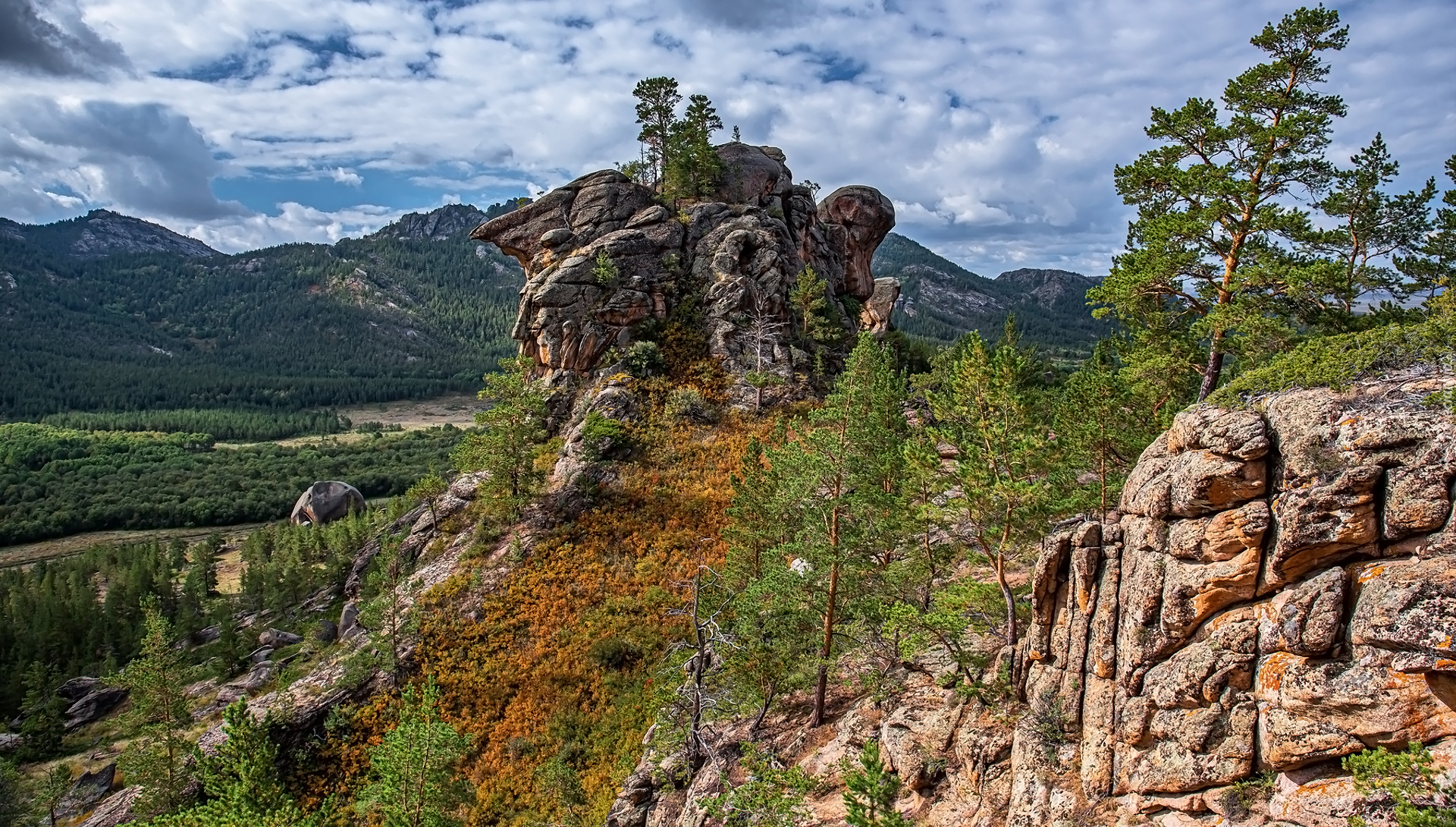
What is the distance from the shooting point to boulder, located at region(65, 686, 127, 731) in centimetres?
5138

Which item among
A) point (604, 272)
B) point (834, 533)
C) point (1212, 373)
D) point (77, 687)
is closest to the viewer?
point (1212, 373)

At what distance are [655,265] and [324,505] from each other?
8563cm

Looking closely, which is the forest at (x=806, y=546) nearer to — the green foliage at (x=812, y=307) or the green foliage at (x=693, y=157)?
the green foliage at (x=812, y=307)

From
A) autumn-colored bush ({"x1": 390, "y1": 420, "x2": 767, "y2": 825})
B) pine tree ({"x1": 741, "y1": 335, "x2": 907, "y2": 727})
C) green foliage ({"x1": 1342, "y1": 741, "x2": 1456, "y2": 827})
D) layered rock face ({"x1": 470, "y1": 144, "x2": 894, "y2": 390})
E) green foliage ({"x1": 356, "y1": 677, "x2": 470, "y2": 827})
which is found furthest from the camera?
layered rock face ({"x1": 470, "y1": 144, "x2": 894, "y2": 390})

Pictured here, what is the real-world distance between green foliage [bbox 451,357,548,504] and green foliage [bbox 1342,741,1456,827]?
3740 cm

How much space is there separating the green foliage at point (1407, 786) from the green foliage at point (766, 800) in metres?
11.0

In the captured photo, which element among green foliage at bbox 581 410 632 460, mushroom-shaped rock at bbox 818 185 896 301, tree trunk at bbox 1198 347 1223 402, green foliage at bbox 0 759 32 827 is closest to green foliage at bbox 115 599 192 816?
green foliage at bbox 0 759 32 827

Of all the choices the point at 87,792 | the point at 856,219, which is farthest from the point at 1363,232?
the point at 87,792

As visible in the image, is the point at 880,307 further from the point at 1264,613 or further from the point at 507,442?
the point at 1264,613

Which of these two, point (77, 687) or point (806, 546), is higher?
point (806, 546)

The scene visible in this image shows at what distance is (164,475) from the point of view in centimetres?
15312

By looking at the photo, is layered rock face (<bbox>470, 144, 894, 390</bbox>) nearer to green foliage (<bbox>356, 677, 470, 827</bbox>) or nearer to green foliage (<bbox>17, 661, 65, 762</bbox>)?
green foliage (<bbox>356, 677, 470, 827</bbox>)

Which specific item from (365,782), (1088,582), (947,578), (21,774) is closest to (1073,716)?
(1088,582)

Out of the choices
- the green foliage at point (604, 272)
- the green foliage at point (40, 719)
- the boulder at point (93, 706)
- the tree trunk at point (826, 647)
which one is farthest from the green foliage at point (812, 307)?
the boulder at point (93, 706)
